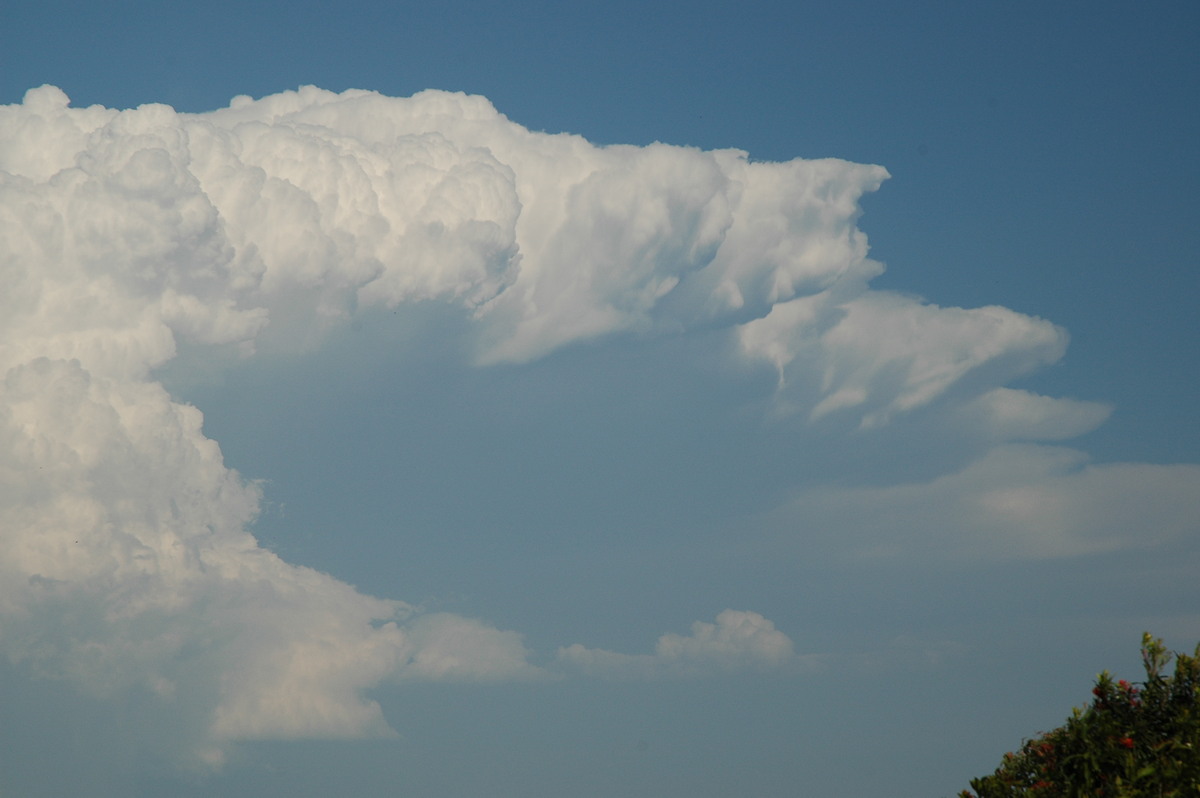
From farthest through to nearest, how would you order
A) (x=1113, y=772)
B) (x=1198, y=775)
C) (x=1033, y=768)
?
1. (x=1033, y=768)
2. (x=1113, y=772)
3. (x=1198, y=775)

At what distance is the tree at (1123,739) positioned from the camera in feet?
108

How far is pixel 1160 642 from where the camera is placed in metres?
35.7

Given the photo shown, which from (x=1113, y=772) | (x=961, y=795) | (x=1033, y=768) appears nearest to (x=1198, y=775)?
(x=1113, y=772)

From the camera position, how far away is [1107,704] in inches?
1425

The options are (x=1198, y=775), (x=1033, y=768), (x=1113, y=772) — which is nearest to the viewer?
(x=1198, y=775)

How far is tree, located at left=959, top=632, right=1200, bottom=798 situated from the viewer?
33.0 metres

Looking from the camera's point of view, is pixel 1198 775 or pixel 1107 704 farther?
pixel 1107 704

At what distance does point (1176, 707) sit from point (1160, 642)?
207 centimetres

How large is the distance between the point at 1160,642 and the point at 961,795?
959 centimetres

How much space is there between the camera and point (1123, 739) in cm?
3444

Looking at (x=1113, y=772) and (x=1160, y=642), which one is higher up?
(x=1160, y=642)

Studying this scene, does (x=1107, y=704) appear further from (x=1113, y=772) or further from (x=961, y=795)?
(x=961, y=795)

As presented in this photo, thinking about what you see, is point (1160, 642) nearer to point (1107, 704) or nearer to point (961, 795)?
point (1107, 704)

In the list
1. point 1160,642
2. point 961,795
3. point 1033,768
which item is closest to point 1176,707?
point 1160,642
